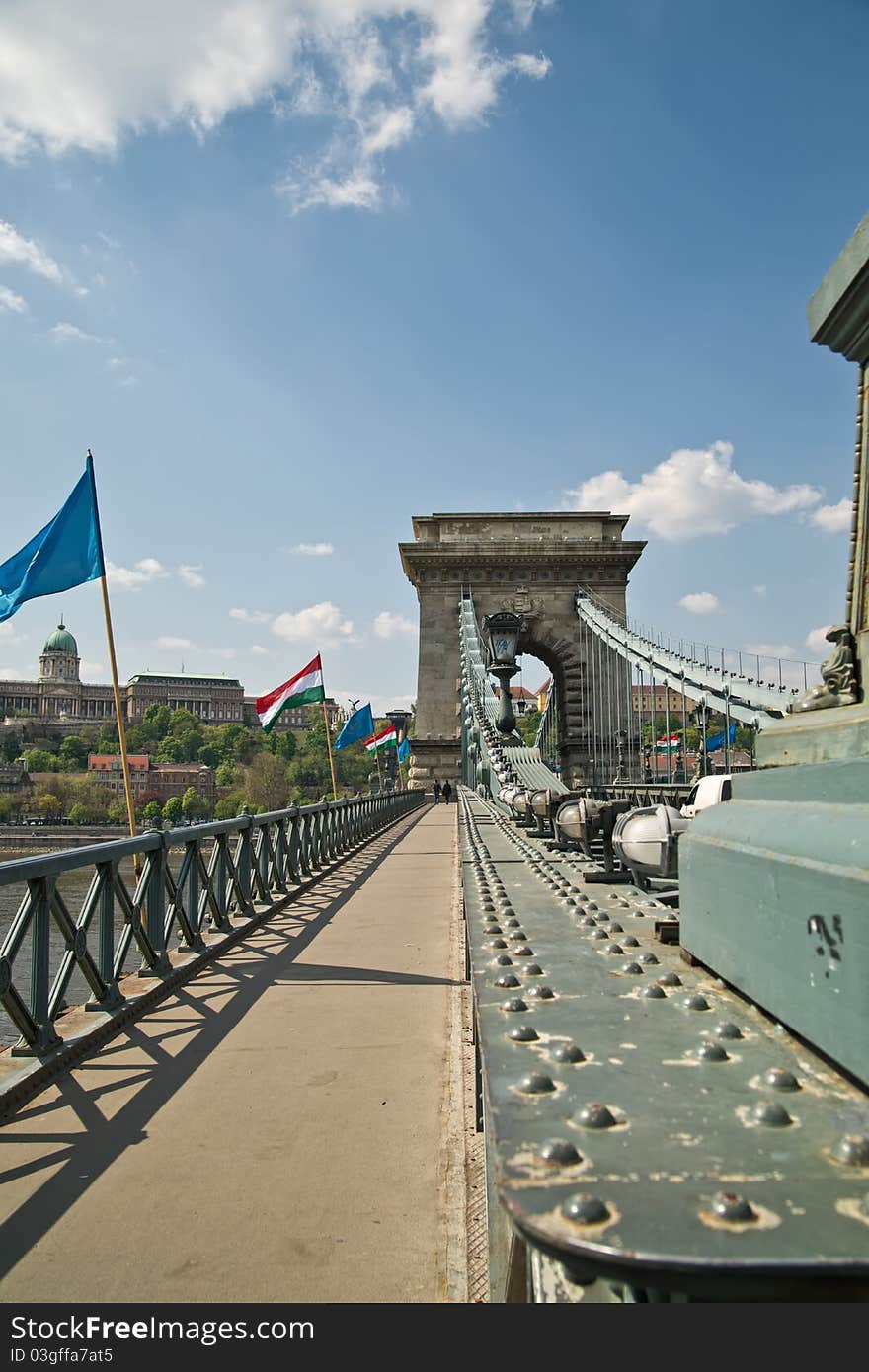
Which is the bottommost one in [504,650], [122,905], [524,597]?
[122,905]

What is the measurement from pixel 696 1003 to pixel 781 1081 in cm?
38

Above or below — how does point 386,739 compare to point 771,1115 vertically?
above

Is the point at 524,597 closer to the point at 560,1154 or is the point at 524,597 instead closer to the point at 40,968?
the point at 40,968

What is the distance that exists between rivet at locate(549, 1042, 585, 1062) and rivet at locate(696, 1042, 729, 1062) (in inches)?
6.8

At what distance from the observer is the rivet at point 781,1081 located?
1.27 m

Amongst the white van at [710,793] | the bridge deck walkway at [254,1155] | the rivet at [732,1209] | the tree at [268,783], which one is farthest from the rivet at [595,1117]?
the tree at [268,783]

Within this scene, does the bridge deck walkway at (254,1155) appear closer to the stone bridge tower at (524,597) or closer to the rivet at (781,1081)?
the rivet at (781,1081)

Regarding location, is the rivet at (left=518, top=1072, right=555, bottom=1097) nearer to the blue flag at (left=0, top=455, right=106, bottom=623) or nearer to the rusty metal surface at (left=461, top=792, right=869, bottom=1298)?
the rusty metal surface at (left=461, top=792, right=869, bottom=1298)

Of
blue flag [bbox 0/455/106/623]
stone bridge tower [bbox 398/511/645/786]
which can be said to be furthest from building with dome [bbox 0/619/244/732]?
blue flag [bbox 0/455/106/623]

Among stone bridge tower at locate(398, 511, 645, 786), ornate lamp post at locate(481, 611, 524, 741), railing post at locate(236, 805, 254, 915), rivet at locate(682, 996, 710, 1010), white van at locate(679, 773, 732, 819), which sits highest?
stone bridge tower at locate(398, 511, 645, 786)

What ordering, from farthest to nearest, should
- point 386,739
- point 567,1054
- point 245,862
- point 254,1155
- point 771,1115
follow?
point 386,739 → point 245,862 → point 254,1155 → point 567,1054 → point 771,1115

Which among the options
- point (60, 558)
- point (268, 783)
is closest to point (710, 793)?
point (60, 558)

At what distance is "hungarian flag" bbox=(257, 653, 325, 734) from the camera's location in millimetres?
17688

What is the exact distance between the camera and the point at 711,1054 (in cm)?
140
